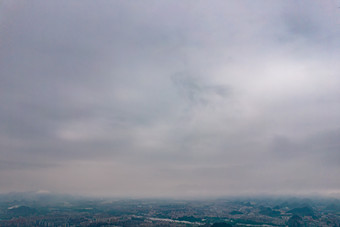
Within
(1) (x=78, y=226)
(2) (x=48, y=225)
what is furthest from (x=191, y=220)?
(2) (x=48, y=225)

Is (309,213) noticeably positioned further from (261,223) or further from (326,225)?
(261,223)

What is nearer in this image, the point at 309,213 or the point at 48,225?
the point at 48,225

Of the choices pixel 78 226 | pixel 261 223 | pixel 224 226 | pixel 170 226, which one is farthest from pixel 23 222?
pixel 261 223

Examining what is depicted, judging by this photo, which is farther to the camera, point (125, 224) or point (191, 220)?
point (191, 220)

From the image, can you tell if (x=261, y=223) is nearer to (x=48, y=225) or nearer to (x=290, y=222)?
(x=290, y=222)

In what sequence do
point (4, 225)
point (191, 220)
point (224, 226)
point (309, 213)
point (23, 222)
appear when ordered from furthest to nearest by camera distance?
point (309, 213) → point (191, 220) → point (23, 222) → point (4, 225) → point (224, 226)

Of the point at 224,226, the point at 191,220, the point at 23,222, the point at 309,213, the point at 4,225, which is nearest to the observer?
the point at 224,226

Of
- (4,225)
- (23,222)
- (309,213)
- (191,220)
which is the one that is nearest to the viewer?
(4,225)

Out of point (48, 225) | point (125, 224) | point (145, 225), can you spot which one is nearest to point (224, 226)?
point (145, 225)

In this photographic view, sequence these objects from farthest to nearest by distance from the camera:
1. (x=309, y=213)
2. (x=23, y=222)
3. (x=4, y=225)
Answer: (x=309, y=213), (x=23, y=222), (x=4, y=225)
